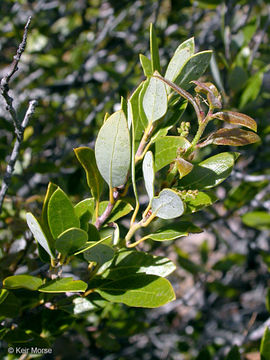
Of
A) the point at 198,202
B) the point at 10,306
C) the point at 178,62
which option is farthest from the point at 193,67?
the point at 10,306

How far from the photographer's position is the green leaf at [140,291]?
0.84m

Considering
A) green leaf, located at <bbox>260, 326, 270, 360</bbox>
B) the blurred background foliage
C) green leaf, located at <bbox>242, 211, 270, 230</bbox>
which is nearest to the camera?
green leaf, located at <bbox>260, 326, 270, 360</bbox>

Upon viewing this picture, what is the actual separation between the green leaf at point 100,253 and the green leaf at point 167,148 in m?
0.20

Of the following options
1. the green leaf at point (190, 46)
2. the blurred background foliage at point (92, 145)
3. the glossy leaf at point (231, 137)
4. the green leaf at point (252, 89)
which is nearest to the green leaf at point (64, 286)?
the blurred background foliage at point (92, 145)

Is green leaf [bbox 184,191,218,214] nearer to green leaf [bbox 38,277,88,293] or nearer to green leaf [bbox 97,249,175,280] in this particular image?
green leaf [bbox 97,249,175,280]

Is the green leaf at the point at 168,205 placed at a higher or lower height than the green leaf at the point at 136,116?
lower

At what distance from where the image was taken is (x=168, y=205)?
0.76 meters

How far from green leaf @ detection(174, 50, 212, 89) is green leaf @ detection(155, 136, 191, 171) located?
123 mm

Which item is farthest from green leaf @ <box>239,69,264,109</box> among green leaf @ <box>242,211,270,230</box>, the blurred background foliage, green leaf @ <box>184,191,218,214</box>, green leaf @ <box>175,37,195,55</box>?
green leaf @ <box>184,191,218,214</box>

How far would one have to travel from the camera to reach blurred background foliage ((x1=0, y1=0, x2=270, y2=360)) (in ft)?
4.82

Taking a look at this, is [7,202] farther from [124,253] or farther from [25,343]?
[124,253]

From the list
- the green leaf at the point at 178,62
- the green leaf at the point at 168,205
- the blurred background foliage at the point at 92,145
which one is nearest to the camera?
the green leaf at the point at 168,205

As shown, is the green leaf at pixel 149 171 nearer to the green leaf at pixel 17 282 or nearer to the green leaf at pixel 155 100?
the green leaf at pixel 155 100

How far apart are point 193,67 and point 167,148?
0.17 meters
